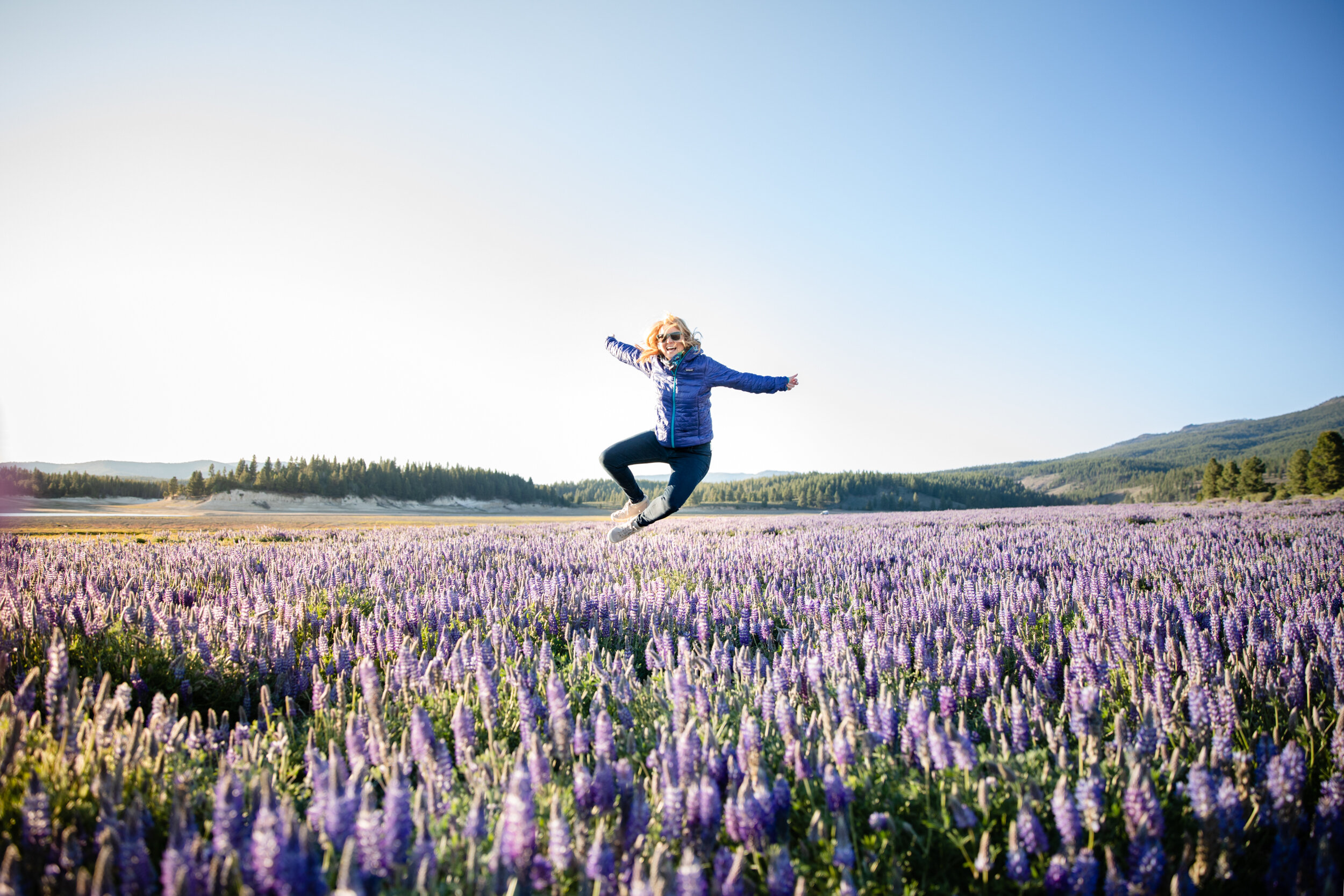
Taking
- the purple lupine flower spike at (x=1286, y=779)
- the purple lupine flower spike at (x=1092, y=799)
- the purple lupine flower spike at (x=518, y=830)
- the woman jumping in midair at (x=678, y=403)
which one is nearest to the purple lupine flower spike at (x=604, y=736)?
the purple lupine flower spike at (x=518, y=830)

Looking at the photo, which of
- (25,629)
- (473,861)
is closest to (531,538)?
(25,629)

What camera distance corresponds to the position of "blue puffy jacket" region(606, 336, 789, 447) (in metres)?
6.22

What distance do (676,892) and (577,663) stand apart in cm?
206

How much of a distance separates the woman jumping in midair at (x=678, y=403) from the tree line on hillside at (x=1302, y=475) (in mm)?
63797

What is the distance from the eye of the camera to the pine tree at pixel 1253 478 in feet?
201

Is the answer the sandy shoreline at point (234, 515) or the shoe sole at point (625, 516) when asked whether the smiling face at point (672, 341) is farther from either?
the sandy shoreline at point (234, 515)

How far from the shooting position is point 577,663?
352cm

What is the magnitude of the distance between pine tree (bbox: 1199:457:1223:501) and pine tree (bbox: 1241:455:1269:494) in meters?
10.2

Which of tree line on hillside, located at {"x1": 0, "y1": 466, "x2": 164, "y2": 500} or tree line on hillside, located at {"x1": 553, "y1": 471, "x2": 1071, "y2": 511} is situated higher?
tree line on hillside, located at {"x1": 0, "y1": 466, "x2": 164, "y2": 500}

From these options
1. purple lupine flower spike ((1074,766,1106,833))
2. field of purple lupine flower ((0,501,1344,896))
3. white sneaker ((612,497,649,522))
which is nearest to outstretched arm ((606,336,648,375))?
white sneaker ((612,497,649,522))

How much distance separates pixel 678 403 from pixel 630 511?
2.35 metres

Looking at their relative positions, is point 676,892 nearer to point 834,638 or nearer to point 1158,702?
point 834,638

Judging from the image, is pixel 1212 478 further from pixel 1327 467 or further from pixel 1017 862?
Answer: pixel 1017 862

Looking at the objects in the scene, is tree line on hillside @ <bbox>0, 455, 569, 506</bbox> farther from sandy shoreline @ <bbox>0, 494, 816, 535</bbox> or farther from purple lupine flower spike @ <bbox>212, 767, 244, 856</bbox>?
purple lupine flower spike @ <bbox>212, 767, 244, 856</bbox>
